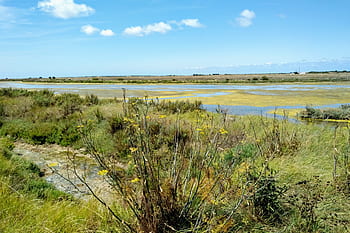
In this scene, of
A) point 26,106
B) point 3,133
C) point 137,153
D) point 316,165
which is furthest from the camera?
point 26,106

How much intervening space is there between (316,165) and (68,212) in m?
4.50

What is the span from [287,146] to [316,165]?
1.35 metres

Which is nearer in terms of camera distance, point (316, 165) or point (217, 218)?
point (217, 218)

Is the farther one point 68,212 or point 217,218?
point 68,212

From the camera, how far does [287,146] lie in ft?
22.3

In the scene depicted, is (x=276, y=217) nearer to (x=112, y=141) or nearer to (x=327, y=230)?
(x=327, y=230)

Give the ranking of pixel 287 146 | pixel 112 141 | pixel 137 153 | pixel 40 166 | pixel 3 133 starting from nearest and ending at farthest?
pixel 137 153 → pixel 287 146 → pixel 40 166 → pixel 112 141 → pixel 3 133

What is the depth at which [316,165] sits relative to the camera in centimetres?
546

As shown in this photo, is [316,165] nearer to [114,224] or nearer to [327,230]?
[327,230]

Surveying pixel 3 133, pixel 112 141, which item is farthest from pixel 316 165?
pixel 3 133

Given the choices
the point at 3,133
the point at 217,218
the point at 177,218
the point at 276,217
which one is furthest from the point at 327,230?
the point at 3,133

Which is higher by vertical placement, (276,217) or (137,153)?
(137,153)

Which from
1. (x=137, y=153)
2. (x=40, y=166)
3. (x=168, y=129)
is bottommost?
(x=40, y=166)

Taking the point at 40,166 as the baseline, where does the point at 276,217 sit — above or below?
above
